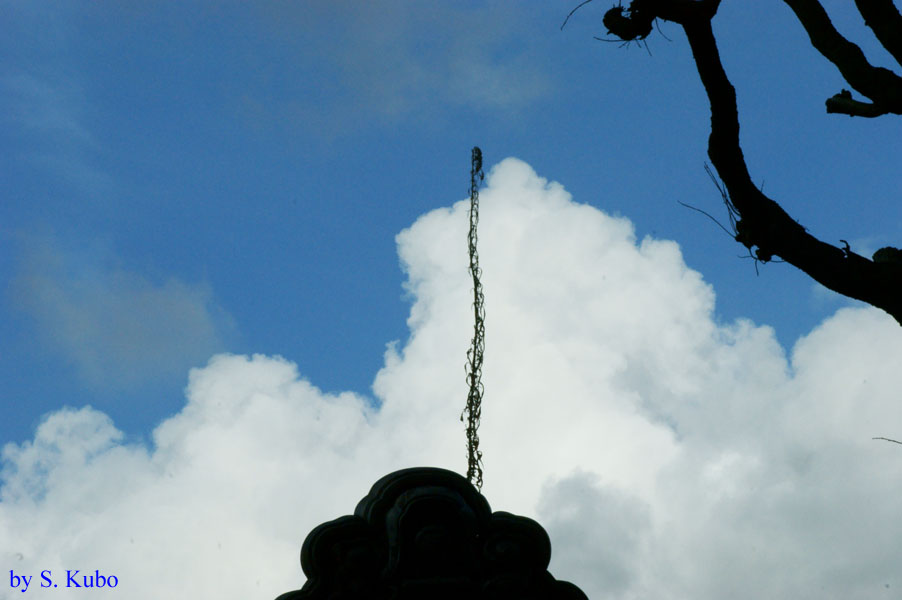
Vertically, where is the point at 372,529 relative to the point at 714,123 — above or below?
below

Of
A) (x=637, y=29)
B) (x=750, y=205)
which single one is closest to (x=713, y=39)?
(x=637, y=29)

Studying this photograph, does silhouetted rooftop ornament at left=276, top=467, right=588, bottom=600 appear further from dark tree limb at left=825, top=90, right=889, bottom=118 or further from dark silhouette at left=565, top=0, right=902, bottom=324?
dark tree limb at left=825, top=90, right=889, bottom=118

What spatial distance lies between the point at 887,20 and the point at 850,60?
325mm

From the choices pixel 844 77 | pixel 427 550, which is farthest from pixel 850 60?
pixel 427 550

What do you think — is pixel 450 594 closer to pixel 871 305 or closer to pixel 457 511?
pixel 457 511

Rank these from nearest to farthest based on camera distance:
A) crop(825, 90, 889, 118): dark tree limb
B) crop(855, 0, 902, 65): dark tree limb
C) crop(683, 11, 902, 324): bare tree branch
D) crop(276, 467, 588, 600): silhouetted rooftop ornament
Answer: crop(276, 467, 588, 600): silhouetted rooftop ornament → crop(683, 11, 902, 324): bare tree branch → crop(855, 0, 902, 65): dark tree limb → crop(825, 90, 889, 118): dark tree limb

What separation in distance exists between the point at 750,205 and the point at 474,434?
10.8 feet

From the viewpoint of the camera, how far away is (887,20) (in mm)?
6203

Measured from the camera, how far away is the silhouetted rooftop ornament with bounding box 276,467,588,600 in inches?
197

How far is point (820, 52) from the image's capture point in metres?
6.42

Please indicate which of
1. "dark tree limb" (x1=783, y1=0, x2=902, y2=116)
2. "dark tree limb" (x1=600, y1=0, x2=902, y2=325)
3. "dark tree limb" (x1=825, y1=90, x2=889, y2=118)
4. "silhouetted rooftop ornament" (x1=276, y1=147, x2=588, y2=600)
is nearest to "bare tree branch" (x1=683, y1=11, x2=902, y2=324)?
"dark tree limb" (x1=600, y1=0, x2=902, y2=325)

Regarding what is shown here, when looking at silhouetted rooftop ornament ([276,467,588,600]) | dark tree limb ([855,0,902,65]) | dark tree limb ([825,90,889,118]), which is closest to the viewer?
silhouetted rooftop ornament ([276,467,588,600])

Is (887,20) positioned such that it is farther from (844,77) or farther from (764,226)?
(764,226)

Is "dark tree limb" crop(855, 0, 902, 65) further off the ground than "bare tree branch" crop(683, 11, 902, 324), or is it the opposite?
"dark tree limb" crop(855, 0, 902, 65)
